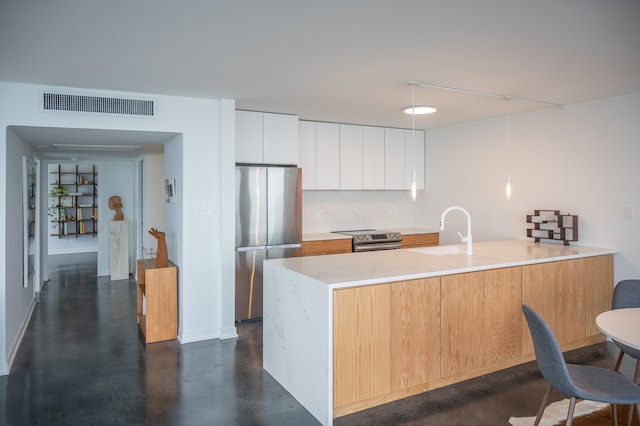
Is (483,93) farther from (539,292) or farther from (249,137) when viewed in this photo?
(249,137)

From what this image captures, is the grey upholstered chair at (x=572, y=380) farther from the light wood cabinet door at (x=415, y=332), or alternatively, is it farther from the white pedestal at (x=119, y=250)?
the white pedestal at (x=119, y=250)

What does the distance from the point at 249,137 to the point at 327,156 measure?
1277 millimetres

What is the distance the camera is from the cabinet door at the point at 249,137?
199 inches

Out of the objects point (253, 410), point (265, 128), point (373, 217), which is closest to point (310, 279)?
point (253, 410)

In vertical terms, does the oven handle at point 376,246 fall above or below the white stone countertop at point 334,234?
below

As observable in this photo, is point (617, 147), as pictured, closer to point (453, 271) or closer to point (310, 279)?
point (453, 271)

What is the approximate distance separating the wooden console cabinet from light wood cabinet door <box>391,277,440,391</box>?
2.53m

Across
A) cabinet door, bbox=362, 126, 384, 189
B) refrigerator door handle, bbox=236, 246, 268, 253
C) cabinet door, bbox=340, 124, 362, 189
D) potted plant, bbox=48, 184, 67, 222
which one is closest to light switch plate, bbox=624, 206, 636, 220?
cabinet door, bbox=362, 126, 384, 189

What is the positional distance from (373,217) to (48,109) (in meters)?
4.49

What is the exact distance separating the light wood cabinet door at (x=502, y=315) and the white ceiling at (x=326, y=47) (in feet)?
5.34

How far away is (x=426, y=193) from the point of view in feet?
22.5

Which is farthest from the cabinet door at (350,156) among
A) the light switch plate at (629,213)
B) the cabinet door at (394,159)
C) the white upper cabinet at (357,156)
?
the light switch plate at (629,213)

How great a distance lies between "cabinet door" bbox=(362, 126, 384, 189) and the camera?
632cm

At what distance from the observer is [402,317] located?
3078 mm
